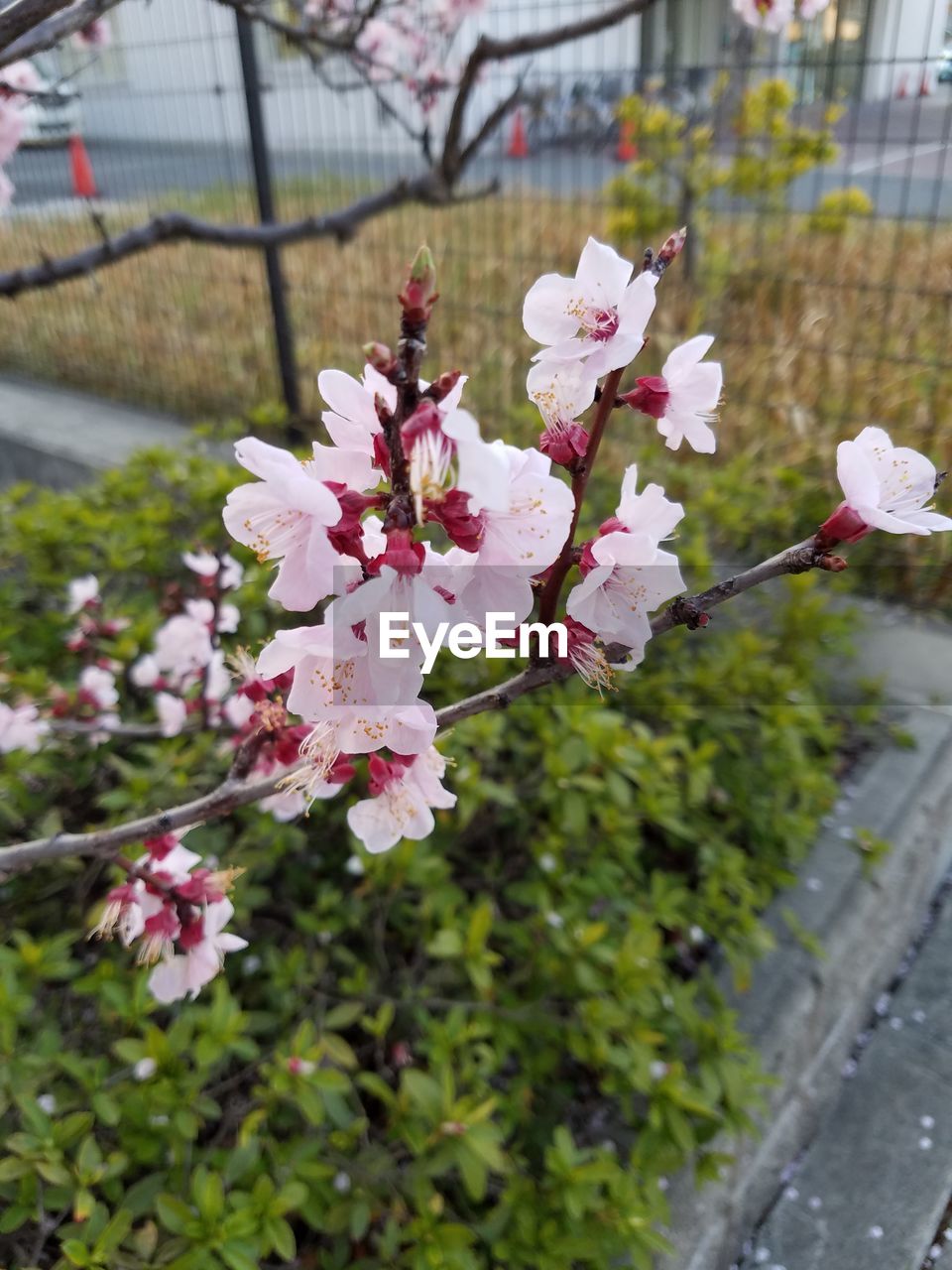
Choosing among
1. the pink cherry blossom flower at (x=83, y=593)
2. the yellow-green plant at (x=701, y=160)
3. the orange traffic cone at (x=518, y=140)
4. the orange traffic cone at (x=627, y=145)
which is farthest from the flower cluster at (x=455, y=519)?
the orange traffic cone at (x=627, y=145)

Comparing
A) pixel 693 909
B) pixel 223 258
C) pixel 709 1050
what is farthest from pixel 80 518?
pixel 223 258

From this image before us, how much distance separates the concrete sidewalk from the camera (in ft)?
12.9

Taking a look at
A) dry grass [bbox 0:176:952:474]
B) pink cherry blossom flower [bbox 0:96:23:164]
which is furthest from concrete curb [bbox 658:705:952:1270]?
pink cherry blossom flower [bbox 0:96:23:164]

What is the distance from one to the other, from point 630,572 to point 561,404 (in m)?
0.13

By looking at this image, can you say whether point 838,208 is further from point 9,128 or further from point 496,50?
point 9,128

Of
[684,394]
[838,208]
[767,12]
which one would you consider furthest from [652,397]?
[838,208]

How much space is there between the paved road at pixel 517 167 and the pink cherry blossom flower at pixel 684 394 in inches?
110

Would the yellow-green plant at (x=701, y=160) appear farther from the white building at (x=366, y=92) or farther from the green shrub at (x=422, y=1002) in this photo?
the green shrub at (x=422, y=1002)

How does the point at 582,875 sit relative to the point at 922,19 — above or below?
below

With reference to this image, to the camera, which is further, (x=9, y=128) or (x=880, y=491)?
(x=9, y=128)

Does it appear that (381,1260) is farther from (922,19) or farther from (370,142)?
(370,142)

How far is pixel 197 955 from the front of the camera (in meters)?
1.00

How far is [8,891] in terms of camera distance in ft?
5.16

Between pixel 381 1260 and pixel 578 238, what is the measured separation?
466 cm
